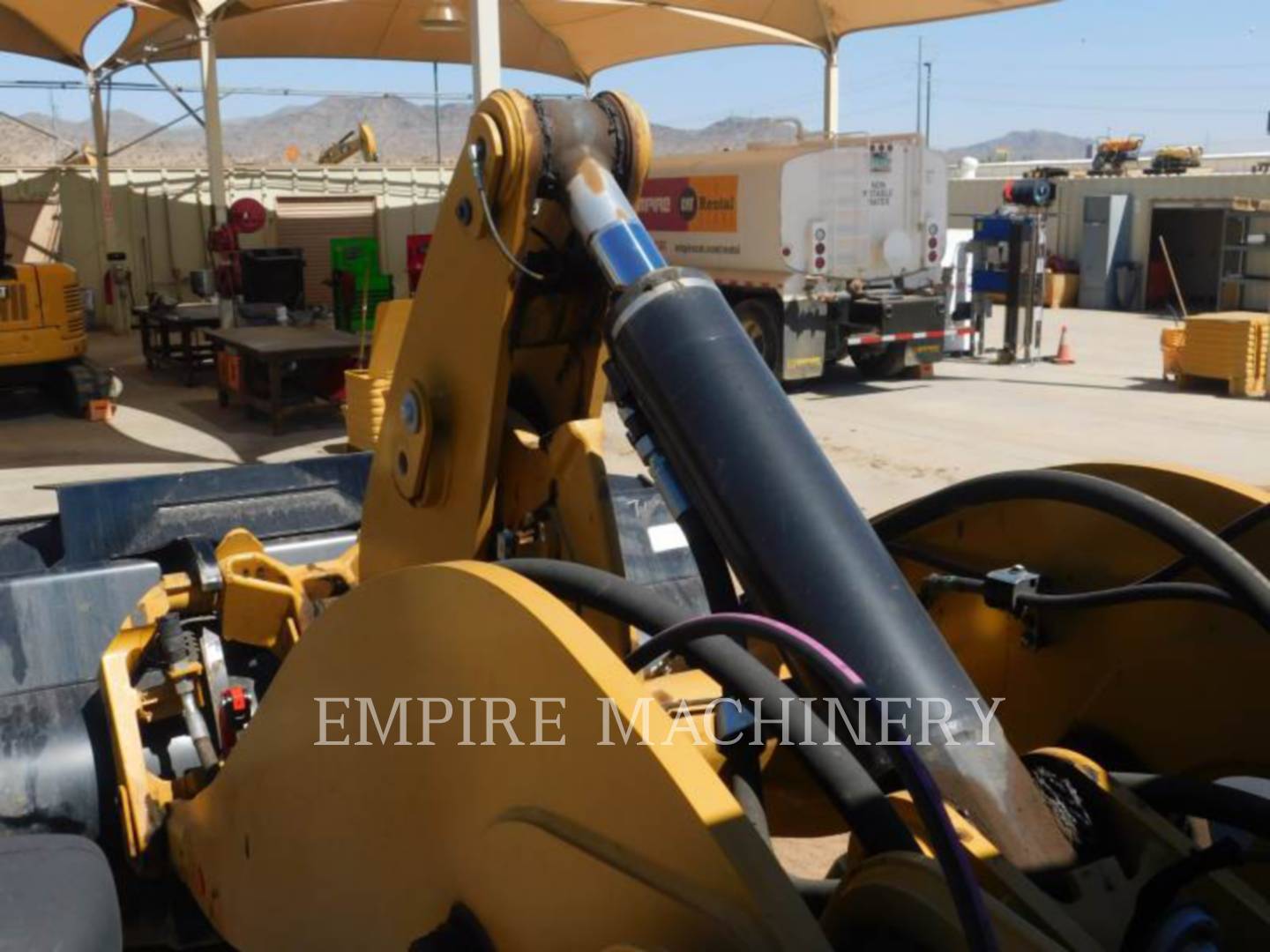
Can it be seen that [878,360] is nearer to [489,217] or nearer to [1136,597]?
[489,217]

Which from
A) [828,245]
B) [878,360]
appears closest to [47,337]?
[828,245]

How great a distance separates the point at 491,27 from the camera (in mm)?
9797

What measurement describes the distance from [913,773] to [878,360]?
14.7m

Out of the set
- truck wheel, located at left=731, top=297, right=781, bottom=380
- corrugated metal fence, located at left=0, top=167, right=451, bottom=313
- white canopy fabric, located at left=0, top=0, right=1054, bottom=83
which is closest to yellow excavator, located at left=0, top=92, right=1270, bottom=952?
truck wheel, located at left=731, top=297, right=781, bottom=380

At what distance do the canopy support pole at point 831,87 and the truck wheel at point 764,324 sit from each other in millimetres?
5701

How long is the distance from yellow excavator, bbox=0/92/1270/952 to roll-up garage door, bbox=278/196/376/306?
2110cm

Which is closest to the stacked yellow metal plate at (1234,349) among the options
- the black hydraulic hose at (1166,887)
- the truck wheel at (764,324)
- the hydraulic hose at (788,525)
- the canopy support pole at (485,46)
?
the truck wheel at (764,324)

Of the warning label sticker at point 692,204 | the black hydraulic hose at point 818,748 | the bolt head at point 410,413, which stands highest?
the warning label sticker at point 692,204

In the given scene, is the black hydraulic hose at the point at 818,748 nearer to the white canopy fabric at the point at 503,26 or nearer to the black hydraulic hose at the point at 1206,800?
the black hydraulic hose at the point at 1206,800

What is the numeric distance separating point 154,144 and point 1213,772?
9915 centimetres

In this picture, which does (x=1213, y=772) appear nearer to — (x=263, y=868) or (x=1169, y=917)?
(x=1169, y=917)

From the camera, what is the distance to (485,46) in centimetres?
975

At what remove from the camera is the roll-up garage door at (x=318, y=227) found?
78.6 feet

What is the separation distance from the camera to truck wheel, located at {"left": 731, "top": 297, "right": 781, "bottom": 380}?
14.6m
